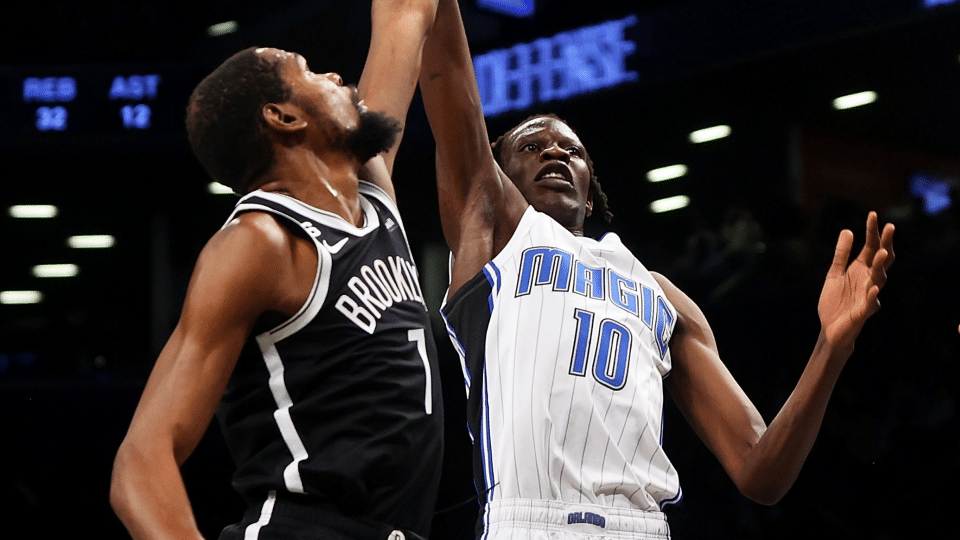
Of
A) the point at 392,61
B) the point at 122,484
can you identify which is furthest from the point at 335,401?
the point at 392,61

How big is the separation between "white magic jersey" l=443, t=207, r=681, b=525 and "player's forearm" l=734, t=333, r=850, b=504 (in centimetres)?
25

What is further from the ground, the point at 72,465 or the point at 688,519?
the point at 72,465

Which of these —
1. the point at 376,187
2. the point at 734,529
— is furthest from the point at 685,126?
the point at 376,187

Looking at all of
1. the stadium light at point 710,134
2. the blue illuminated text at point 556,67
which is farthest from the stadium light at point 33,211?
the stadium light at point 710,134

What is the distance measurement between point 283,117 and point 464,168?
110 cm

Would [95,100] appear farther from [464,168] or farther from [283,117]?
[283,117]

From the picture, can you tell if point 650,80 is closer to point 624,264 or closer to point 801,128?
point 801,128

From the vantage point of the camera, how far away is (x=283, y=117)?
1916 mm

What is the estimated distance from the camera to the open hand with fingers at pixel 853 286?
2.34 metres

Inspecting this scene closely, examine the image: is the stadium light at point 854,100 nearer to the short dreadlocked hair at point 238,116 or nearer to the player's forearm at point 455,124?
the player's forearm at point 455,124

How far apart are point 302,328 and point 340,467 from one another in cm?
23

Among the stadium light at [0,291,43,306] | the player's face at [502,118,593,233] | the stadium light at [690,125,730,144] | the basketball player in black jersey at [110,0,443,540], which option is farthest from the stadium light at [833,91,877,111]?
the basketball player in black jersey at [110,0,443,540]

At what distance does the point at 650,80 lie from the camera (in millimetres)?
9023

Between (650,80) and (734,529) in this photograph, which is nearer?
(734,529)
